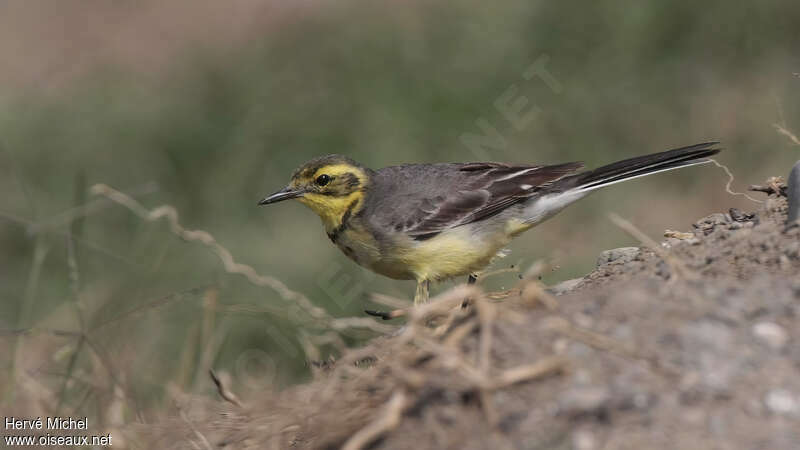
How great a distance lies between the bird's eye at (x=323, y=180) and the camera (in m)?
7.12

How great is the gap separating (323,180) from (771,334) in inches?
166

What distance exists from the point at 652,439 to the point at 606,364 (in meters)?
0.32

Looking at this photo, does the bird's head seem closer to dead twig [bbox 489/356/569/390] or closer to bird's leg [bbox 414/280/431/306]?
bird's leg [bbox 414/280/431/306]

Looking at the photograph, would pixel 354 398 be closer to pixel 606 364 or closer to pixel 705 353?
pixel 606 364

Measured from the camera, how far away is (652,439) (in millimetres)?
3016

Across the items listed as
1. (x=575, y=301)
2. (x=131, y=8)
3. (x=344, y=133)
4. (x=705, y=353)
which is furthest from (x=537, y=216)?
(x=131, y=8)

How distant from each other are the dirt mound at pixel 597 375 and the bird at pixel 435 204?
2801 millimetres

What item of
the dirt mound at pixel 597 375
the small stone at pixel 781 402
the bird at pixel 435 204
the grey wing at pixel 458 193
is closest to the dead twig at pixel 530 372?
the dirt mound at pixel 597 375

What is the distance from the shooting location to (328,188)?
714 centimetres

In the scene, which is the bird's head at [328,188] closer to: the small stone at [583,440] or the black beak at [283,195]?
the black beak at [283,195]

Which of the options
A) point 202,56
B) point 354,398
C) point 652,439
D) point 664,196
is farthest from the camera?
point 202,56

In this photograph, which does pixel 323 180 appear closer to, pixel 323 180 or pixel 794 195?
pixel 323 180

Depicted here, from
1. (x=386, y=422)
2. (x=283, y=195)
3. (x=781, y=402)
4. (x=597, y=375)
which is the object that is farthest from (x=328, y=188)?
(x=781, y=402)

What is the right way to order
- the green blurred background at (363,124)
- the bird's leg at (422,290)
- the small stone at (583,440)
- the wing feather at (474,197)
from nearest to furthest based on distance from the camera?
the small stone at (583,440) → the bird's leg at (422,290) → the wing feather at (474,197) → the green blurred background at (363,124)
